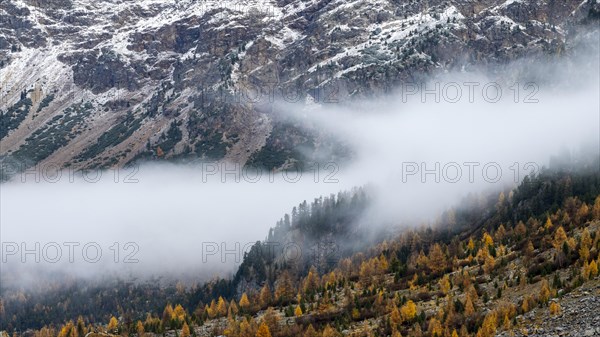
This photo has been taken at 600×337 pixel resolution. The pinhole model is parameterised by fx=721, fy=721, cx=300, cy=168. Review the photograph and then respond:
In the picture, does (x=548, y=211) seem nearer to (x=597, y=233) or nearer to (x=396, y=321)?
(x=597, y=233)

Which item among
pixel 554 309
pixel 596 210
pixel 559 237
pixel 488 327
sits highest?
pixel 596 210

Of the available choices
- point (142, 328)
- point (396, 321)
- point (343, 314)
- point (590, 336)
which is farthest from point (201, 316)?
point (590, 336)

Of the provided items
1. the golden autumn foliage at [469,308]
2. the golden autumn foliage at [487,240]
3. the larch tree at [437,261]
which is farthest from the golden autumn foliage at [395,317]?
the golden autumn foliage at [487,240]

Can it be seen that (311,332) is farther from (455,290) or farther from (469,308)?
(469,308)

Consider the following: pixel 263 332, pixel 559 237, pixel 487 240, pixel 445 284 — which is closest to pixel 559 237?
pixel 559 237

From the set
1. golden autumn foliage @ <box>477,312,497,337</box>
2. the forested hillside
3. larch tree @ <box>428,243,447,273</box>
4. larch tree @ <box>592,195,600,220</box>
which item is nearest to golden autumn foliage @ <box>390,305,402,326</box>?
the forested hillside

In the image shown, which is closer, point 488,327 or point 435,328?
point 488,327

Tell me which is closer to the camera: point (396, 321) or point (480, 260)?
point (396, 321)

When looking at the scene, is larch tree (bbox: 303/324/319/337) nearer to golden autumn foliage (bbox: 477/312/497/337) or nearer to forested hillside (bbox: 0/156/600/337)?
forested hillside (bbox: 0/156/600/337)

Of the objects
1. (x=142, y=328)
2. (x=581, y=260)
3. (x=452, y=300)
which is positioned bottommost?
(x=142, y=328)

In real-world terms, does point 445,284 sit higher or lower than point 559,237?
lower

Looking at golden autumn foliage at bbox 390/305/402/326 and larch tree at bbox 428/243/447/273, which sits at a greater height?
larch tree at bbox 428/243/447/273
